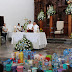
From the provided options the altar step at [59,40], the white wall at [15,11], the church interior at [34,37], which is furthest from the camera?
the white wall at [15,11]

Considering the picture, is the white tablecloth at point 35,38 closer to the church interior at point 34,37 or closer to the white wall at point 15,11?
the church interior at point 34,37

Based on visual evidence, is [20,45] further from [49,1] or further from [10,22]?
[49,1]

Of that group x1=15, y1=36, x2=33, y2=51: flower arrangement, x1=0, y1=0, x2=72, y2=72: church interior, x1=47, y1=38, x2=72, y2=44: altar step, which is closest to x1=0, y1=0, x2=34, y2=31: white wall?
x1=0, y1=0, x2=72, y2=72: church interior

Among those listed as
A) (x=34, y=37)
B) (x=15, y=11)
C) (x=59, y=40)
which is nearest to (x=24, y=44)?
(x=34, y=37)

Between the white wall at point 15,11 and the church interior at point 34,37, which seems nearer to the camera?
the church interior at point 34,37

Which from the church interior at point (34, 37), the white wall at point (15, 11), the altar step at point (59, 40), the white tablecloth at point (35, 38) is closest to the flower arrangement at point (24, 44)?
the church interior at point (34, 37)

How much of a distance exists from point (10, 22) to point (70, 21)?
14.9 feet

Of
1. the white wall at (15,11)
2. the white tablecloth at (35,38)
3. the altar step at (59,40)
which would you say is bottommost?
the altar step at (59,40)

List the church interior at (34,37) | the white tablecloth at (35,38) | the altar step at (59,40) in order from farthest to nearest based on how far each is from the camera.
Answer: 1. the altar step at (59,40)
2. the white tablecloth at (35,38)
3. the church interior at (34,37)

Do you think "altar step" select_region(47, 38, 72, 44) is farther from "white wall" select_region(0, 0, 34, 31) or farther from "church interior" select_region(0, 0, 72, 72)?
"white wall" select_region(0, 0, 34, 31)

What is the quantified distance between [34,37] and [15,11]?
589 centimetres

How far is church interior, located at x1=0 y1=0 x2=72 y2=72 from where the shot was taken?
161 inches

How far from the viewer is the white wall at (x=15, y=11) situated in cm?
1180

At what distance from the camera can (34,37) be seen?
7254 millimetres
